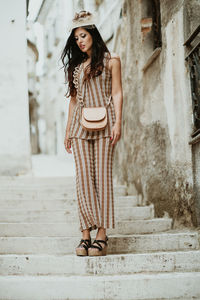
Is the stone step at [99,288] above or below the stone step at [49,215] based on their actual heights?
below

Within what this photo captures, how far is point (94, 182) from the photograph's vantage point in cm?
316

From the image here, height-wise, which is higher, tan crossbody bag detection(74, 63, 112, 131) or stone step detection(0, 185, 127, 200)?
tan crossbody bag detection(74, 63, 112, 131)

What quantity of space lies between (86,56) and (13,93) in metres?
4.40

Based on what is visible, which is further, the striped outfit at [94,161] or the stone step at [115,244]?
the stone step at [115,244]

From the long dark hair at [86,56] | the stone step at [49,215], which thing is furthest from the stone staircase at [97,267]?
the long dark hair at [86,56]

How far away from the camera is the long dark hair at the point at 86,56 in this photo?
3168mm

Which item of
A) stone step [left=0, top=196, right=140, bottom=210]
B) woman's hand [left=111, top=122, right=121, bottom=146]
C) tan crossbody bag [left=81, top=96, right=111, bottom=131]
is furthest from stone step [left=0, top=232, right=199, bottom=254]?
stone step [left=0, top=196, right=140, bottom=210]

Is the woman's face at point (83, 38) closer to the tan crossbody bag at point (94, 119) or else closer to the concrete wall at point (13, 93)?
the tan crossbody bag at point (94, 119)

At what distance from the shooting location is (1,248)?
3344mm

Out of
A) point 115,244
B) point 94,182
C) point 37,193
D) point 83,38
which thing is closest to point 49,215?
point 37,193

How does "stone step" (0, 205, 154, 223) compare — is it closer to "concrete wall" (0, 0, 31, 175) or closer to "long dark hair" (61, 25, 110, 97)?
"long dark hair" (61, 25, 110, 97)

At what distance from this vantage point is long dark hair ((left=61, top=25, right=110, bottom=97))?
317 cm

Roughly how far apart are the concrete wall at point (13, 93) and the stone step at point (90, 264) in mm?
4422

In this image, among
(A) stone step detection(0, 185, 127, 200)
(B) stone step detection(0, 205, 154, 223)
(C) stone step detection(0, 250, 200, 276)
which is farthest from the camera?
(A) stone step detection(0, 185, 127, 200)
